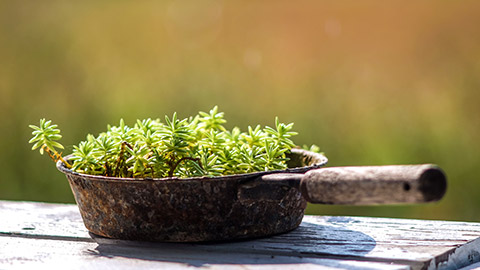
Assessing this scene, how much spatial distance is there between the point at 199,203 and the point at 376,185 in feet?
1.02

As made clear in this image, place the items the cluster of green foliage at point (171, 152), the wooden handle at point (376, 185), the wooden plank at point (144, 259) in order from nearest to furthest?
the wooden handle at point (376, 185) < the wooden plank at point (144, 259) < the cluster of green foliage at point (171, 152)

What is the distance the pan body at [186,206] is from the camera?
3.44ft

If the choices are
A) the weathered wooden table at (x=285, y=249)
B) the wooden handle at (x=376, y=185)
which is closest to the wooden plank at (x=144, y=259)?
the weathered wooden table at (x=285, y=249)

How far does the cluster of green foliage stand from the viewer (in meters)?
1.10

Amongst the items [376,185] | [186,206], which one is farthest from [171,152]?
[376,185]

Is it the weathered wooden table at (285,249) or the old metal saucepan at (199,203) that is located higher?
the old metal saucepan at (199,203)

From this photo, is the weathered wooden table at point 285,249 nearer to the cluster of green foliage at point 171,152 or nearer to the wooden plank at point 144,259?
the wooden plank at point 144,259

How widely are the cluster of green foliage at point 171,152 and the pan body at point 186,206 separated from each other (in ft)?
0.14

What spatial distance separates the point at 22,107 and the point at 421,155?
1904 mm

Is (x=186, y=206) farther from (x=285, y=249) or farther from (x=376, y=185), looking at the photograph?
(x=376, y=185)

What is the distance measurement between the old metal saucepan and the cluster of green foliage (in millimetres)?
44

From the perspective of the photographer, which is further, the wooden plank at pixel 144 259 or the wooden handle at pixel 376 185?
the wooden plank at pixel 144 259

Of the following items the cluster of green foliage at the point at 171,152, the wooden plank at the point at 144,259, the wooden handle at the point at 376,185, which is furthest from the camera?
the cluster of green foliage at the point at 171,152

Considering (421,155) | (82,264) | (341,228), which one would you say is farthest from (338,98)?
(82,264)
